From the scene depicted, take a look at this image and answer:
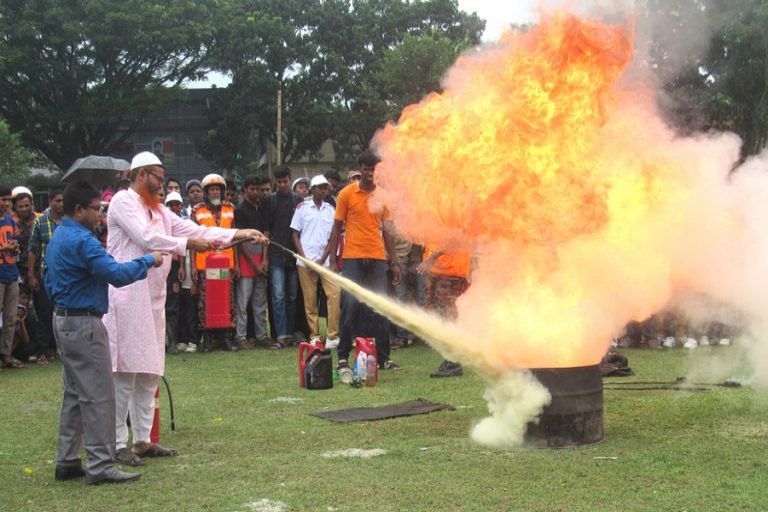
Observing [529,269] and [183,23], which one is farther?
[183,23]

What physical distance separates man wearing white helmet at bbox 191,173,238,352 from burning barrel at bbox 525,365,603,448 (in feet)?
26.0

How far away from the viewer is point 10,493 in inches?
237

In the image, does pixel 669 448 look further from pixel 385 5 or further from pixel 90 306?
pixel 385 5

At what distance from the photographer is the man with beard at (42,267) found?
1272 centimetres

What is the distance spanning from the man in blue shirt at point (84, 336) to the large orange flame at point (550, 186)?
8.87ft

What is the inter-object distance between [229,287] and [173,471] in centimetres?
733

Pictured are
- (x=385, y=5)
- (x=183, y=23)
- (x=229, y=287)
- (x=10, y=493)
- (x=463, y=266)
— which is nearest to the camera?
(x=10, y=493)

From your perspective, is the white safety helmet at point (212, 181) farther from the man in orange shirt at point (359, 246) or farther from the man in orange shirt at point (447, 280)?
the man in orange shirt at point (447, 280)

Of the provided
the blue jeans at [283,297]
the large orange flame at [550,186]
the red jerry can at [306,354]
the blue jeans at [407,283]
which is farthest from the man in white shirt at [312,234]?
the large orange flame at [550,186]

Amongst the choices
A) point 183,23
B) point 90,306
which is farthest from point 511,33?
point 183,23

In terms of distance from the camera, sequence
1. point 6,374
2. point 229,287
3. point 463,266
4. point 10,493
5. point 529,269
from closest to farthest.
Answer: point 10,493, point 529,269, point 463,266, point 6,374, point 229,287

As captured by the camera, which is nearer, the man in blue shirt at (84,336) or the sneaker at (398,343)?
the man in blue shirt at (84,336)

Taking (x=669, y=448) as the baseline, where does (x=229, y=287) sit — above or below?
above

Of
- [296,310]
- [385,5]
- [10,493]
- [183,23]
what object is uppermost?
[385,5]
